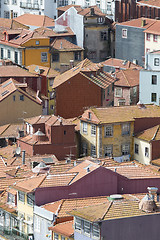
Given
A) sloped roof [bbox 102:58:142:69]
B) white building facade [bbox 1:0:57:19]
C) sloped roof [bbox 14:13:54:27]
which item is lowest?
sloped roof [bbox 102:58:142:69]

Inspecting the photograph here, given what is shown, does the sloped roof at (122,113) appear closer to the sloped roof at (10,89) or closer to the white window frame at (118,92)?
the sloped roof at (10,89)

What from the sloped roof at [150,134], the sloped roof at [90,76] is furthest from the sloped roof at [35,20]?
the sloped roof at [150,134]

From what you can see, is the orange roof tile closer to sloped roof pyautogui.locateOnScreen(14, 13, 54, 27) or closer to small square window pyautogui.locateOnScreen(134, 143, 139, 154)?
small square window pyautogui.locateOnScreen(134, 143, 139, 154)

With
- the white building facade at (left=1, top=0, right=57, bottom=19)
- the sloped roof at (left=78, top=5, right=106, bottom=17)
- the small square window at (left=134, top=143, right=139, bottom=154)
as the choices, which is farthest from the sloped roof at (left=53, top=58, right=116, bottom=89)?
the white building facade at (left=1, top=0, right=57, bottom=19)

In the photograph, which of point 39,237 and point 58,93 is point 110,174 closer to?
point 39,237

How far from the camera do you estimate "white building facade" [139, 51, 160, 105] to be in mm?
124125

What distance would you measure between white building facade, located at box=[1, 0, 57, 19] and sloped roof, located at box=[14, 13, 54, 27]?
4.93 m

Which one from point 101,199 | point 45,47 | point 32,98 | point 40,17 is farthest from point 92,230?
point 40,17

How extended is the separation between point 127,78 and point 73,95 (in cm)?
1358

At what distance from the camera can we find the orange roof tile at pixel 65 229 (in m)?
75.8

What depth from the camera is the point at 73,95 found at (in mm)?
124250

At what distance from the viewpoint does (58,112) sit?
409ft

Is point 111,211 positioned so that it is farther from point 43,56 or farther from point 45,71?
point 43,56

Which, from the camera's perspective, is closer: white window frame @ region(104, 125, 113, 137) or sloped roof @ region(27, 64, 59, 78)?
white window frame @ region(104, 125, 113, 137)
